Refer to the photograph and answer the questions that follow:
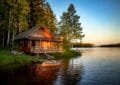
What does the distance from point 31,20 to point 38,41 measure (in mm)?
16231

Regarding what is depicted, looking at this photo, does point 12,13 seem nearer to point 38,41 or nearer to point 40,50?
point 38,41

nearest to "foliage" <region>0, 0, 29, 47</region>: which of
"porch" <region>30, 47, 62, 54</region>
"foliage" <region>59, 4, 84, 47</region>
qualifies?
"porch" <region>30, 47, 62, 54</region>

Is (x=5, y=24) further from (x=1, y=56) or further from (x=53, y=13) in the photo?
(x=53, y=13)

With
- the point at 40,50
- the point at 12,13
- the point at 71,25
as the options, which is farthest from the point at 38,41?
the point at 71,25

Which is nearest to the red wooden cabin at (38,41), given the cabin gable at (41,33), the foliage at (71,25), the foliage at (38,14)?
the cabin gable at (41,33)

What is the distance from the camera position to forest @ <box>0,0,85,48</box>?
152 feet

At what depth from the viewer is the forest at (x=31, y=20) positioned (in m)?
46.2

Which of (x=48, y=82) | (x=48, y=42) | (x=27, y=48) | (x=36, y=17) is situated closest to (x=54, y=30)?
(x=36, y=17)

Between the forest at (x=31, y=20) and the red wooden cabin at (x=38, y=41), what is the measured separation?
2.05 metres

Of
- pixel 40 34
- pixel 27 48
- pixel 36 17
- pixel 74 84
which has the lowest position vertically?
pixel 74 84

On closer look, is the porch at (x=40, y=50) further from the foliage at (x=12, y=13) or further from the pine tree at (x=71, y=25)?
the pine tree at (x=71, y=25)

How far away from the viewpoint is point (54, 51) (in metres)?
51.7

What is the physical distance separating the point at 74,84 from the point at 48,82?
2.87 meters

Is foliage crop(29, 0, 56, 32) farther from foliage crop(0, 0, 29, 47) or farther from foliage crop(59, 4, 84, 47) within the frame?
foliage crop(0, 0, 29, 47)
